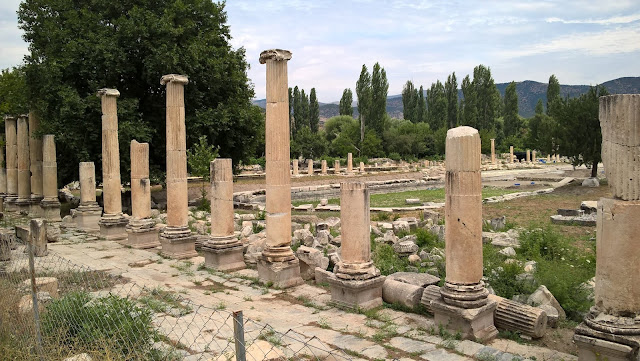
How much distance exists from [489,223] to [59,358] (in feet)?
46.6

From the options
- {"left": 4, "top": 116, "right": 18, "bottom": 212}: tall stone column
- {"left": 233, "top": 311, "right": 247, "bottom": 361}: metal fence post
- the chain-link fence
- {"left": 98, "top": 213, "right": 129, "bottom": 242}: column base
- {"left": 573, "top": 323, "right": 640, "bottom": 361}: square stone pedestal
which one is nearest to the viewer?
{"left": 233, "top": 311, "right": 247, "bottom": 361}: metal fence post

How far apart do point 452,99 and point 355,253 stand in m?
73.7

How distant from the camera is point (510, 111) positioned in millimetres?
80375

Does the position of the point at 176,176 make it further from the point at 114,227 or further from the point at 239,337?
the point at 239,337

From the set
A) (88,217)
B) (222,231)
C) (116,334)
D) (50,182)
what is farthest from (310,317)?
(50,182)

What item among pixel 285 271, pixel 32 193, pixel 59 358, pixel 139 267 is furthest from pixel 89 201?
pixel 59 358

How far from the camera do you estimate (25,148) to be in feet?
74.6

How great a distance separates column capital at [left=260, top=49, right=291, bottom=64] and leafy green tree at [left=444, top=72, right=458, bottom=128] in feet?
223

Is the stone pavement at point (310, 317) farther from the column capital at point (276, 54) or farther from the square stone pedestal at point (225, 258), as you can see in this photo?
the column capital at point (276, 54)

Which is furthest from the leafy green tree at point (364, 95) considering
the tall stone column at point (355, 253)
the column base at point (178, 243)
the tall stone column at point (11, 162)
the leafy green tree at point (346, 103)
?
the tall stone column at point (355, 253)

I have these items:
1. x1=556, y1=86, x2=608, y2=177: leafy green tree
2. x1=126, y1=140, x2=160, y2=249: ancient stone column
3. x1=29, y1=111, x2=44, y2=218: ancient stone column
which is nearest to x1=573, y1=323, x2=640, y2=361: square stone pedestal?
x1=126, y1=140, x2=160, y2=249: ancient stone column

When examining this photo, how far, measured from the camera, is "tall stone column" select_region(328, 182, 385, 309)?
8.38 m

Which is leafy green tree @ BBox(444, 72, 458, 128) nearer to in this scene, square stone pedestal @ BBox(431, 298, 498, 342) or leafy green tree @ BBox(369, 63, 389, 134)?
leafy green tree @ BBox(369, 63, 389, 134)

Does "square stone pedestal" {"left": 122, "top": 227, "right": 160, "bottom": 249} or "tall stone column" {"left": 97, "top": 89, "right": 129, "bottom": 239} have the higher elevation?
"tall stone column" {"left": 97, "top": 89, "right": 129, "bottom": 239}
